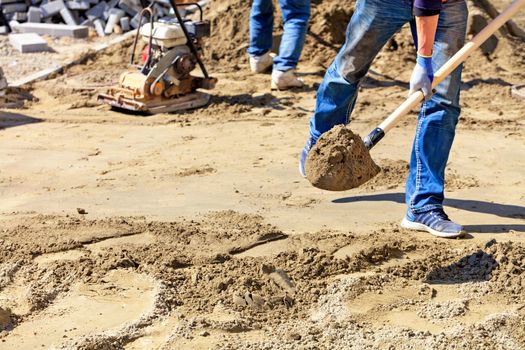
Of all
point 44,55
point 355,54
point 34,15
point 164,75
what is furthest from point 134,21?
point 355,54

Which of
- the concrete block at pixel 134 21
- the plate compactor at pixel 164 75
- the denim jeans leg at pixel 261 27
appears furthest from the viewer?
the concrete block at pixel 134 21

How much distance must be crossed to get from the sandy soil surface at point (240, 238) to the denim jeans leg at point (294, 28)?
60cm

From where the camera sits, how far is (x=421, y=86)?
14.0 feet

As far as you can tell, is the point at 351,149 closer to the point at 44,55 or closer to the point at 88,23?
the point at 44,55

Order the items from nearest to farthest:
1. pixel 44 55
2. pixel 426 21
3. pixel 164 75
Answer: pixel 426 21 → pixel 164 75 → pixel 44 55

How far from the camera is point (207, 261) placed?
4.25 meters

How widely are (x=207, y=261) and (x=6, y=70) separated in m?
5.19

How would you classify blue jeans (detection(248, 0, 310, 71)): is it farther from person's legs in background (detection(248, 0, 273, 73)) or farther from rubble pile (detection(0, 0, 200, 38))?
rubble pile (detection(0, 0, 200, 38))

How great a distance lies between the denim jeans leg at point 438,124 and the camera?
14.4ft

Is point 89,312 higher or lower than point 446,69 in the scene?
lower

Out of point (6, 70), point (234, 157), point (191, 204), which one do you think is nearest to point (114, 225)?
point (191, 204)

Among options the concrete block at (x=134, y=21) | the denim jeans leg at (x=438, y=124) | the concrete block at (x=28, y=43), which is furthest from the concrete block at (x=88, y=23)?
the denim jeans leg at (x=438, y=124)

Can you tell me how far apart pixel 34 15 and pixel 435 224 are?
24.1 feet

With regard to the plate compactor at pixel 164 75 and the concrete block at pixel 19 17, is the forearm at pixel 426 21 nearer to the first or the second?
the plate compactor at pixel 164 75
